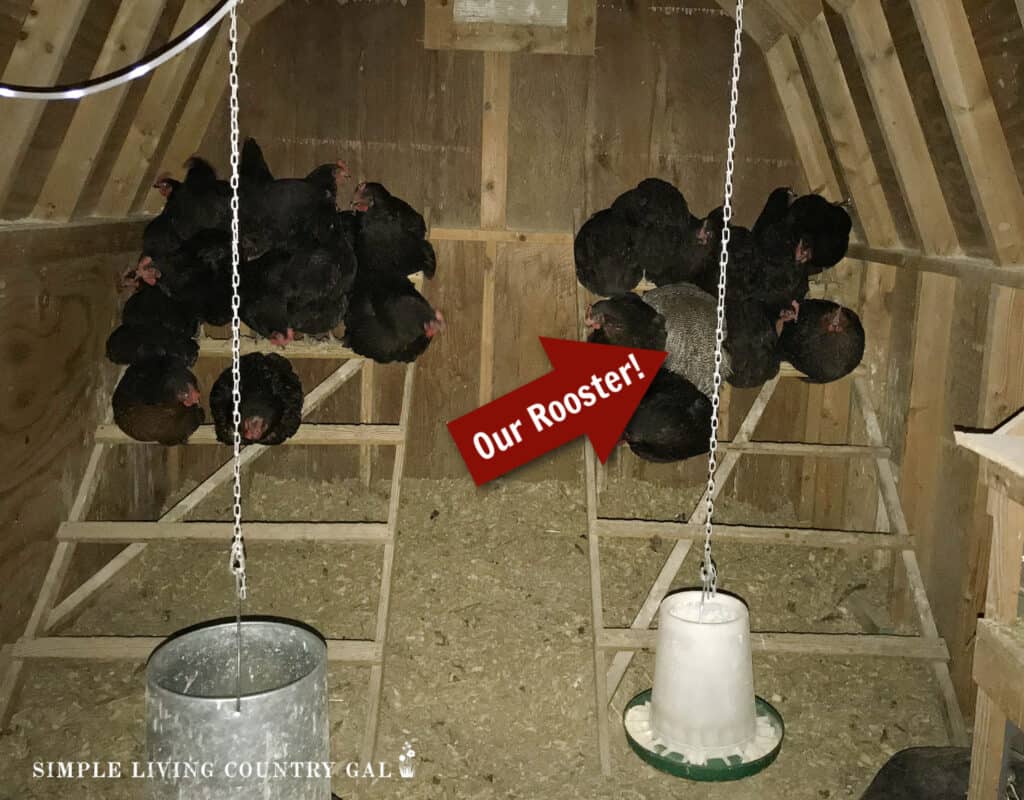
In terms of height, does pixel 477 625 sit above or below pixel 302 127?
below

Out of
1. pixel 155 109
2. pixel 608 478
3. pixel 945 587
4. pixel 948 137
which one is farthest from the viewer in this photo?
pixel 608 478

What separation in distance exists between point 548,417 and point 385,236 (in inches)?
46.4

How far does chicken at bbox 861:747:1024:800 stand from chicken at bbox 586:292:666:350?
121 cm

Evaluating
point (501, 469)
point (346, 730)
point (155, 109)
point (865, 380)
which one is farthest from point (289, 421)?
point (865, 380)

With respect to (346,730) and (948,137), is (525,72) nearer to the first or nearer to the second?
(948,137)

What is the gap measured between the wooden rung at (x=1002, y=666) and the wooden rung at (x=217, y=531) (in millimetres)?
1372

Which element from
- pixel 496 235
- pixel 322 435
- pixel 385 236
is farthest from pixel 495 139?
pixel 322 435

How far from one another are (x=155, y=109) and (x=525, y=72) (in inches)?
54.2

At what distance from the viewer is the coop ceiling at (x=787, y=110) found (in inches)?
72.7

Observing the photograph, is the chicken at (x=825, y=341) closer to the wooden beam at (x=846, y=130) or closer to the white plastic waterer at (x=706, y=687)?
the wooden beam at (x=846, y=130)

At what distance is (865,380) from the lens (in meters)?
2.66

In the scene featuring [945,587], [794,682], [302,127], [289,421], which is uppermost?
[302,127]

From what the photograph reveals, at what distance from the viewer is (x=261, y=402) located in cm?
233

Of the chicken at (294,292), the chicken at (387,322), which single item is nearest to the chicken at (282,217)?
the chicken at (294,292)
